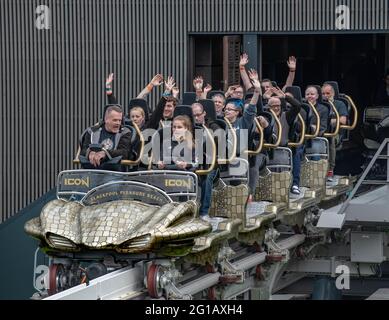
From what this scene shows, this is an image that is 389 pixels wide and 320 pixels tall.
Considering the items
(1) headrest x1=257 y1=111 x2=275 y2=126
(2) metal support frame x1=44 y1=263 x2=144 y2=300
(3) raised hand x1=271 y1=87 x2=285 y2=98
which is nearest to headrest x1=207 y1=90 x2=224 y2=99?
(1) headrest x1=257 y1=111 x2=275 y2=126

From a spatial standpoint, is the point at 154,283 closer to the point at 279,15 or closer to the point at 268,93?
the point at 268,93

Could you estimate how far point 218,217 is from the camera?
16.7m

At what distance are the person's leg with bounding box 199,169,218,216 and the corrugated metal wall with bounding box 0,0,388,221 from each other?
6731 mm

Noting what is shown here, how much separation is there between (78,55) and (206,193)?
23.9ft

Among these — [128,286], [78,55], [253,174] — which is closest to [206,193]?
[253,174]

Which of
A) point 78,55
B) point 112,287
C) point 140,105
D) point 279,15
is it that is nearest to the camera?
point 112,287

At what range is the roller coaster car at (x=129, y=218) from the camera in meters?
13.8

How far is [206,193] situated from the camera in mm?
16125

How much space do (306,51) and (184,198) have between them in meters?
15.8

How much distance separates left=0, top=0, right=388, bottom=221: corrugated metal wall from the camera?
2277 centimetres

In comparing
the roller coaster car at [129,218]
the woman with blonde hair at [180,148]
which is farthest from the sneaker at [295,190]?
the roller coaster car at [129,218]

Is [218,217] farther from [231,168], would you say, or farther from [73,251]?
[73,251]

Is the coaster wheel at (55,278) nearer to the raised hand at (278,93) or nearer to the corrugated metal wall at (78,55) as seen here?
the raised hand at (278,93)

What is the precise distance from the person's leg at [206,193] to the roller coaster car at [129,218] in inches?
38.4
